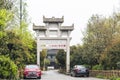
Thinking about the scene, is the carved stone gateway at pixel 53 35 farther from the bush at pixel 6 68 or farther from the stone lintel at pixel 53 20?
the bush at pixel 6 68

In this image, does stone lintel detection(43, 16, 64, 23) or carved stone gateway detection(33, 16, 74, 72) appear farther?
stone lintel detection(43, 16, 64, 23)

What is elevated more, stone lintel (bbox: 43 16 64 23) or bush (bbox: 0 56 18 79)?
stone lintel (bbox: 43 16 64 23)

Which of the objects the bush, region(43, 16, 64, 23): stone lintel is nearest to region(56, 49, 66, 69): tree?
region(43, 16, 64, 23): stone lintel

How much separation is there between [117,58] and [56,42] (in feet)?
93.8

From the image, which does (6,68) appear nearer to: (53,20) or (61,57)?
(53,20)

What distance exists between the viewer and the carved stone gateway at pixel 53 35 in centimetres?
7431

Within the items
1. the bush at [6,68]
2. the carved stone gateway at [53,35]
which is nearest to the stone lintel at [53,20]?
the carved stone gateway at [53,35]

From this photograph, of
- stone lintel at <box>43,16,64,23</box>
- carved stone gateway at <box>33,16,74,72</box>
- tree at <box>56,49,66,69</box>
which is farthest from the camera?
tree at <box>56,49,66,69</box>

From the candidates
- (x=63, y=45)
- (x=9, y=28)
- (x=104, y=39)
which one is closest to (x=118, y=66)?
(x=104, y=39)

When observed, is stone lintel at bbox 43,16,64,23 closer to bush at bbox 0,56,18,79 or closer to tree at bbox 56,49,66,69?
tree at bbox 56,49,66,69

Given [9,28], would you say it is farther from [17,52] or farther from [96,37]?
[96,37]

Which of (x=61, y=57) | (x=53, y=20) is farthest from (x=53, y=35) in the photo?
(x=61, y=57)

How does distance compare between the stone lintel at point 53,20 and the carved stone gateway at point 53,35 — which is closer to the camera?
the carved stone gateway at point 53,35

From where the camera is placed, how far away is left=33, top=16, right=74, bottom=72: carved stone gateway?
244 feet
